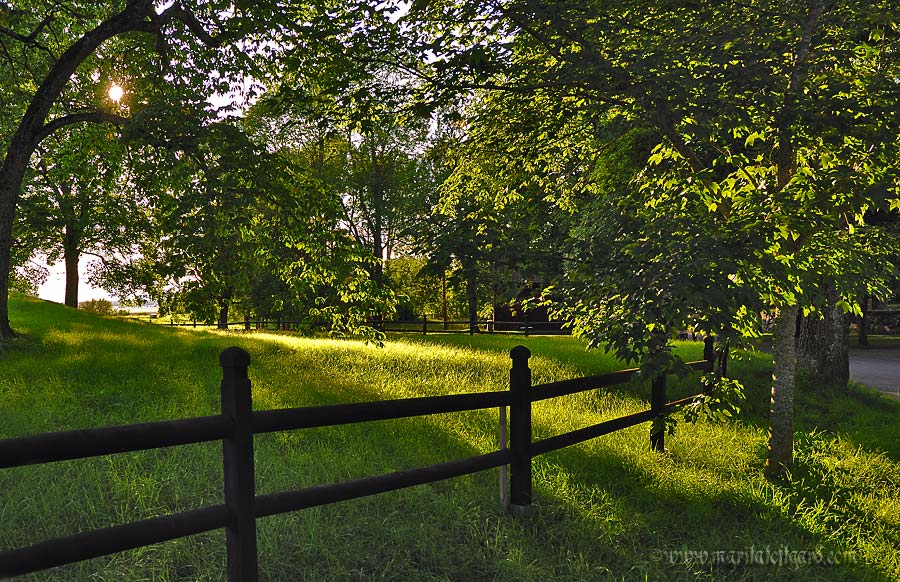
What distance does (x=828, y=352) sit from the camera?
13375 mm

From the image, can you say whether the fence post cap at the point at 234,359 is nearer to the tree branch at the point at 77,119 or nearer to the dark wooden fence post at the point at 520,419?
the dark wooden fence post at the point at 520,419

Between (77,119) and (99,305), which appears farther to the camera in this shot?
(99,305)

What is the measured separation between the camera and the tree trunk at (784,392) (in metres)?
7.37

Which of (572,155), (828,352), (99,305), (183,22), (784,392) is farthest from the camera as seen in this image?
(99,305)

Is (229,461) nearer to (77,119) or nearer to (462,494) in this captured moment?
(462,494)

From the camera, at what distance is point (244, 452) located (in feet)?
11.2

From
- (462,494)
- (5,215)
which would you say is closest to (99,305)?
(5,215)

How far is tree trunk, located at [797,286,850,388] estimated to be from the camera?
13250 mm

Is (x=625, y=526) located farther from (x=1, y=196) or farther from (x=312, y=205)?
(x=1, y=196)

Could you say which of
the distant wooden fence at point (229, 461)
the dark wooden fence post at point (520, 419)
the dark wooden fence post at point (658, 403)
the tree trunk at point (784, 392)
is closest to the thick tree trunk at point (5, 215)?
the distant wooden fence at point (229, 461)

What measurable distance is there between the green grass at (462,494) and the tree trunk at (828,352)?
1.78 meters

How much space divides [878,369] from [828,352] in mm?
9896

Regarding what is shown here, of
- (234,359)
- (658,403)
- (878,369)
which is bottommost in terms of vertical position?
(878,369)

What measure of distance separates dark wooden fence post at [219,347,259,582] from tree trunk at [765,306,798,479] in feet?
22.4
